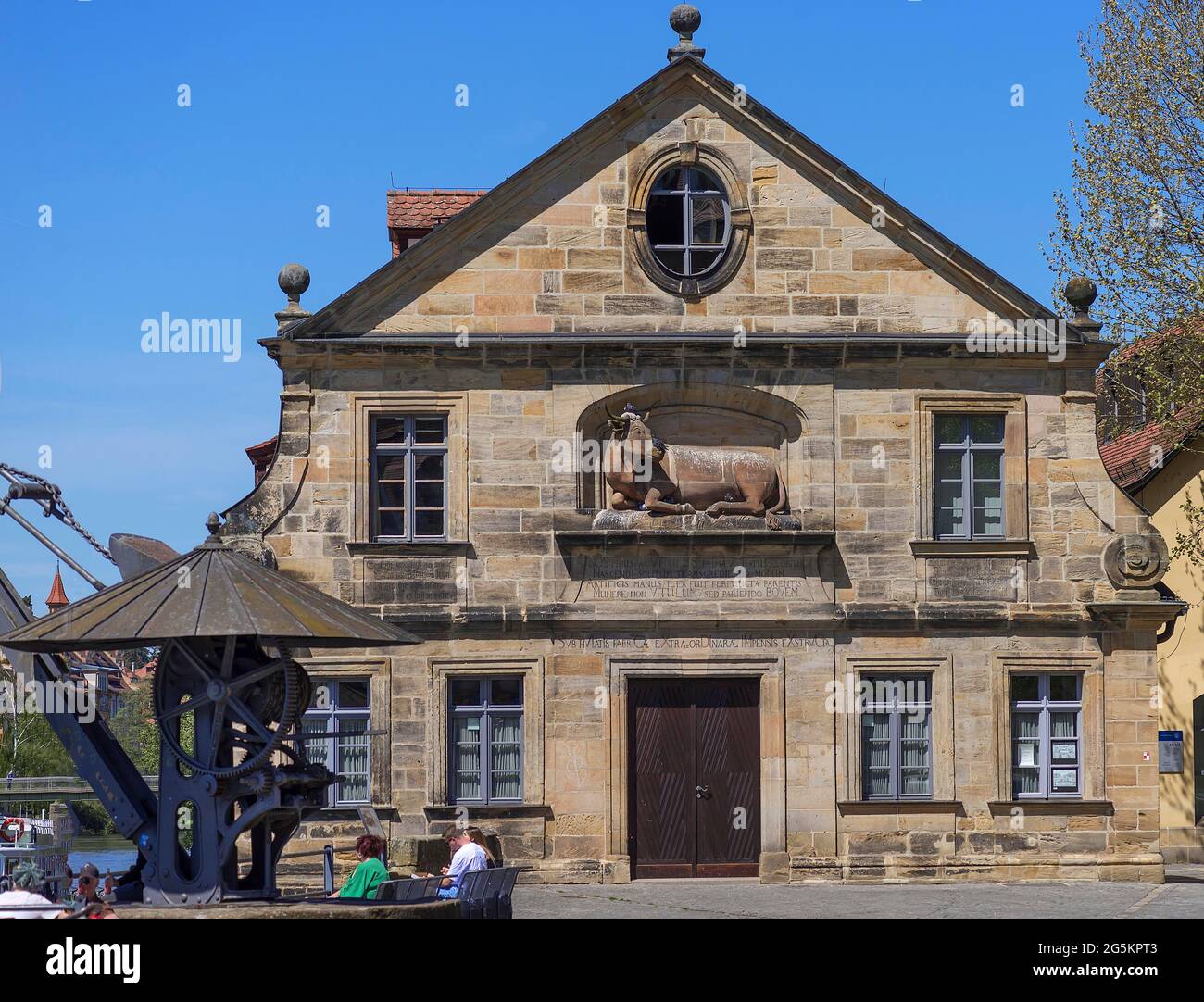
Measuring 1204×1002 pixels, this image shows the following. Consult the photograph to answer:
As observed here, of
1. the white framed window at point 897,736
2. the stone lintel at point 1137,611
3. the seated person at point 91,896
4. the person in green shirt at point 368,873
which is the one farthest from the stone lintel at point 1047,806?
the seated person at point 91,896

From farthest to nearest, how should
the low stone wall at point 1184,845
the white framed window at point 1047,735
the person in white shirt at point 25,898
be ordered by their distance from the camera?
the low stone wall at point 1184,845
the white framed window at point 1047,735
the person in white shirt at point 25,898

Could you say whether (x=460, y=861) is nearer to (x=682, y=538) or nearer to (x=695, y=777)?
(x=695, y=777)

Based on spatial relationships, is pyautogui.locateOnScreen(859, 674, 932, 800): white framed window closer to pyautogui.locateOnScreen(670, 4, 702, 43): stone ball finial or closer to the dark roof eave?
the dark roof eave

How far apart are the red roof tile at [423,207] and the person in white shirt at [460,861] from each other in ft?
45.7

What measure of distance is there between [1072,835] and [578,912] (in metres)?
7.03

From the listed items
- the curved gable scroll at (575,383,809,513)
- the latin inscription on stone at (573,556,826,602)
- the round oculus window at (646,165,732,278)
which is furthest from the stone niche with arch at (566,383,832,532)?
the round oculus window at (646,165,732,278)

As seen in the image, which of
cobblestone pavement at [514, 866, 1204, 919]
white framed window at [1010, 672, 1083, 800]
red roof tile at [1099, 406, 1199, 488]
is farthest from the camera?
red roof tile at [1099, 406, 1199, 488]

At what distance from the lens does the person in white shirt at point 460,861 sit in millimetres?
16141

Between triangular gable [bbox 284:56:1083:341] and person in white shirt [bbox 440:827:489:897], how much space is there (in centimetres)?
809

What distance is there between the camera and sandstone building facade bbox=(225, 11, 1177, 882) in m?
23.3

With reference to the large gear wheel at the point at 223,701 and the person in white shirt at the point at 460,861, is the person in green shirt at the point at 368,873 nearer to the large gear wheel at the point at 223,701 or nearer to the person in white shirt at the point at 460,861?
the person in white shirt at the point at 460,861

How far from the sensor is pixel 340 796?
76.2ft
